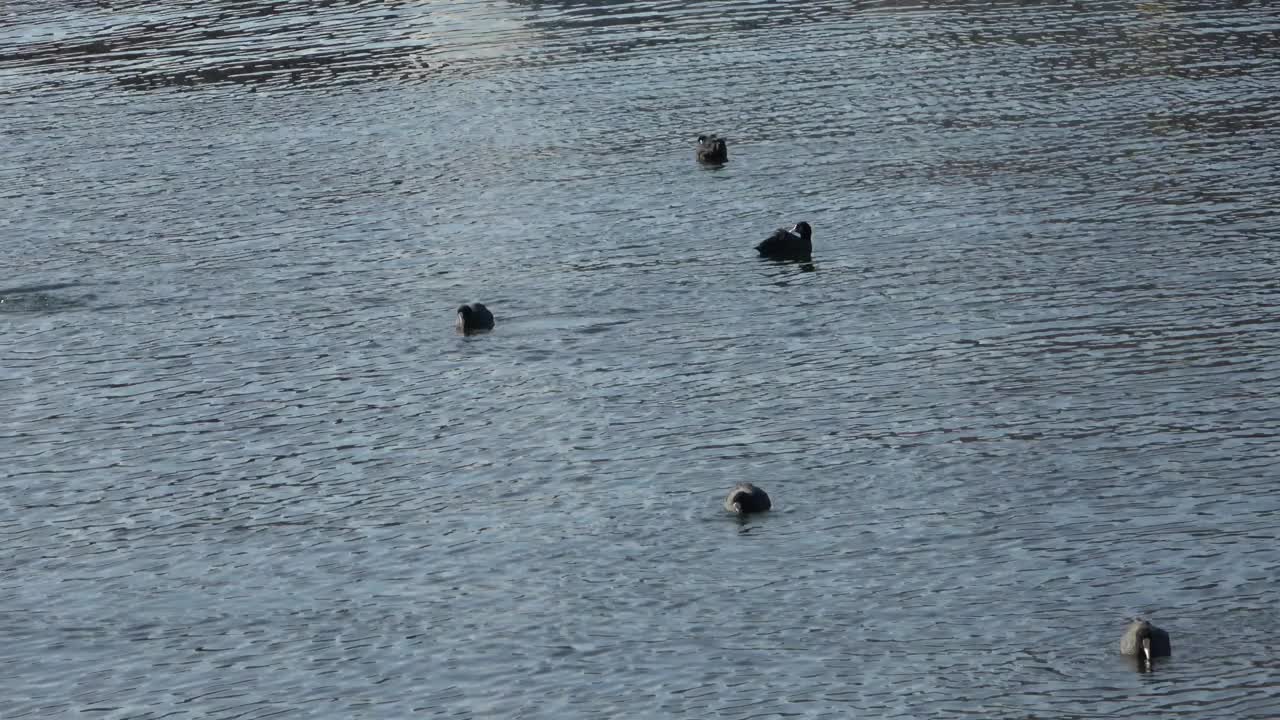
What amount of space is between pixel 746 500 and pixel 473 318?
32.0 ft

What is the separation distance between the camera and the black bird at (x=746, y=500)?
23719mm

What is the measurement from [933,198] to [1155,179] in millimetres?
4895

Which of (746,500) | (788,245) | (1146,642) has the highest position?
(788,245)

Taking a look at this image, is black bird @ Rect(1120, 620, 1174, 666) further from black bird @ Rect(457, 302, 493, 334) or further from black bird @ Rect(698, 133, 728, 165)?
black bird @ Rect(698, 133, 728, 165)

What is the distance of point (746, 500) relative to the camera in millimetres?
23750

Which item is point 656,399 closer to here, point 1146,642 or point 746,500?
point 746,500

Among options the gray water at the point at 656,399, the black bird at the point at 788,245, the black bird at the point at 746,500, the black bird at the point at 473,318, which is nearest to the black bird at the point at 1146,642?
the gray water at the point at 656,399

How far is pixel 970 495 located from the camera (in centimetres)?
2427

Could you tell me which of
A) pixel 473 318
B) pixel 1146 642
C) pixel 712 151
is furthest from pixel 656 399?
pixel 712 151

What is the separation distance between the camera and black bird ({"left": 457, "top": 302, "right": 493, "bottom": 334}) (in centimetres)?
3206

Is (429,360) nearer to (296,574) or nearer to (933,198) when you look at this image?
(296,574)

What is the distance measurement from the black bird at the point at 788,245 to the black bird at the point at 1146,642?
16.9 metres

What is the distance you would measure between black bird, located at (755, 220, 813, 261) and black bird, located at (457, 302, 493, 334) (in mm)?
6341

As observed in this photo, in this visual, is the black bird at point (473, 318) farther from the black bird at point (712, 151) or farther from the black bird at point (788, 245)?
the black bird at point (712, 151)
